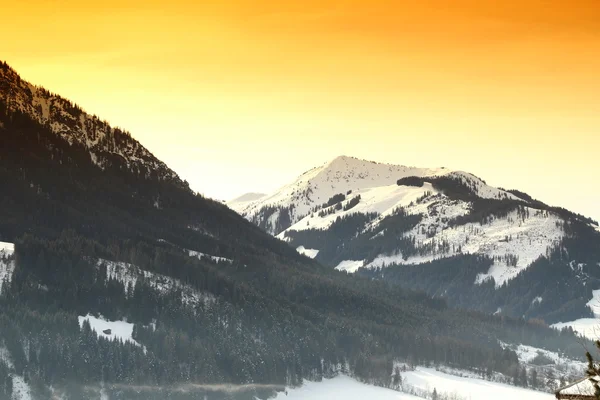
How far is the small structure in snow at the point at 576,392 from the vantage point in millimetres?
90875

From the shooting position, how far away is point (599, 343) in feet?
276

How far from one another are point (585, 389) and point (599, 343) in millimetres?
13695

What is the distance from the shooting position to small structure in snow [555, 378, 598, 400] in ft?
298

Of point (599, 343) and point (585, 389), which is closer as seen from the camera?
point (599, 343)

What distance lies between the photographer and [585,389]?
317 ft

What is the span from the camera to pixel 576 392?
306 feet
